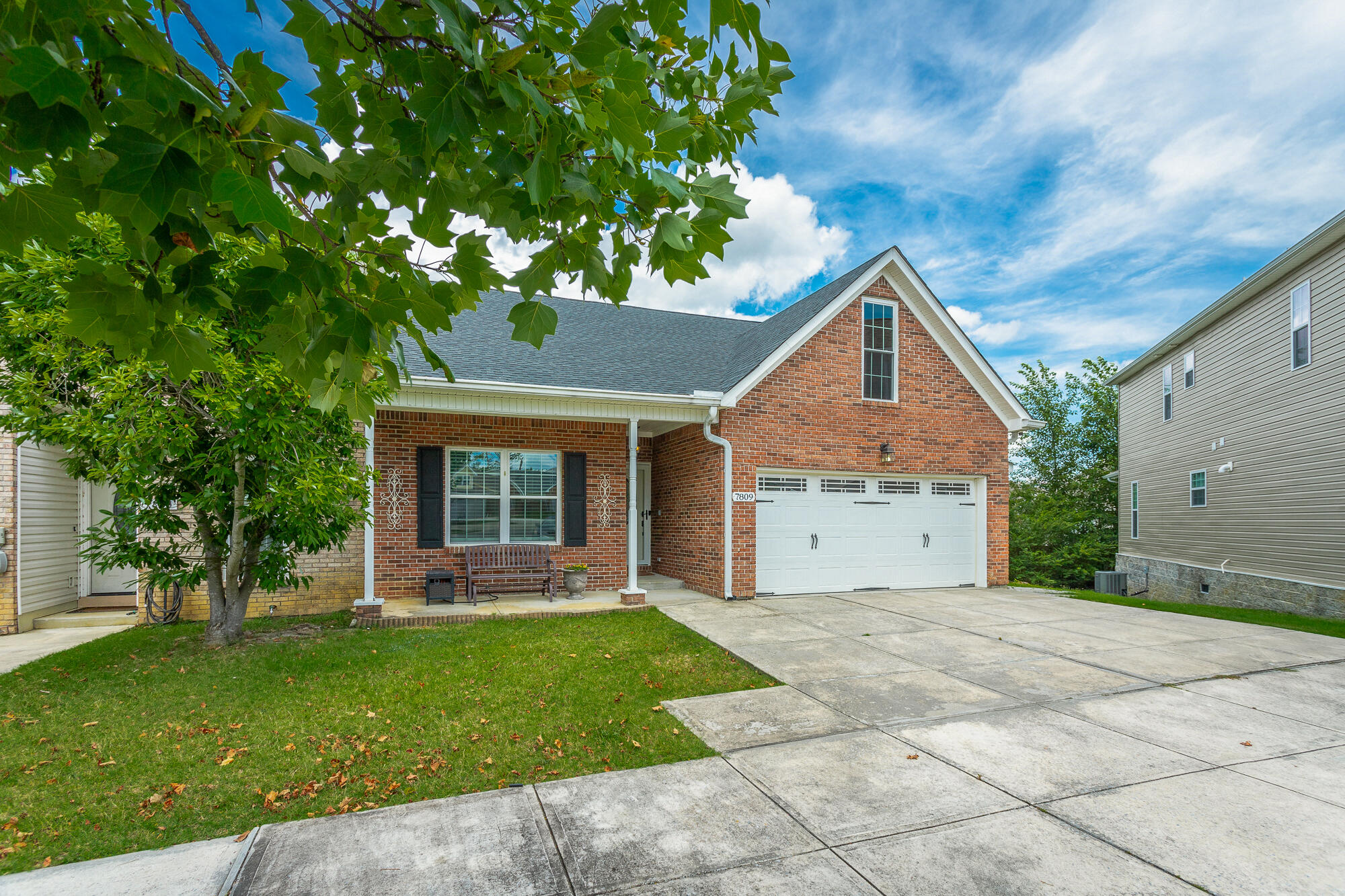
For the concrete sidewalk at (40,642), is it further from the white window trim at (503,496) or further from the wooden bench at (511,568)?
the wooden bench at (511,568)

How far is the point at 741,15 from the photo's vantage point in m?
1.57

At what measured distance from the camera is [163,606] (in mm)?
8547

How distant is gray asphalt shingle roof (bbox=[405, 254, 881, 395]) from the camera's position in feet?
33.3

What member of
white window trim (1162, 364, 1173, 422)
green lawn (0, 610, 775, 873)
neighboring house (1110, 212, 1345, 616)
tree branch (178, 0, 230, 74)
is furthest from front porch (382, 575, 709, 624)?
white window trim (1162, 364, 1173, 422)

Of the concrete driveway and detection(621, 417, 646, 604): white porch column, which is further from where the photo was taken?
detection(621, 417, 646, 604): white porch column

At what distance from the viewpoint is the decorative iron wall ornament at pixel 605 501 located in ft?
37.2

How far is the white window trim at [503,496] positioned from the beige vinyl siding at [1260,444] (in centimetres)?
1396

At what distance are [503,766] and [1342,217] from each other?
15540mm

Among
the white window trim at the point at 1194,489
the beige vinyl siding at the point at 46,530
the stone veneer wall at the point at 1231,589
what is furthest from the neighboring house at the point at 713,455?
the white window trim at the point at 1194,489

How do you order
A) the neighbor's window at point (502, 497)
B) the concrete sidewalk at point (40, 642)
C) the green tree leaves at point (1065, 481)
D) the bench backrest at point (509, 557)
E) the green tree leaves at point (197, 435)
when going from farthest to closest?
the green tree leaves at point (1065, 481) < the neighbor's window at point (502, 497) < the bench backrest at point (509, 557) < the concrete sidewalk at point (40, 642) < the green tree leaves at point (197, 435)

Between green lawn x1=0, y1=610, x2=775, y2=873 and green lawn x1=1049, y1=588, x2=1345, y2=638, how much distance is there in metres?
8.04

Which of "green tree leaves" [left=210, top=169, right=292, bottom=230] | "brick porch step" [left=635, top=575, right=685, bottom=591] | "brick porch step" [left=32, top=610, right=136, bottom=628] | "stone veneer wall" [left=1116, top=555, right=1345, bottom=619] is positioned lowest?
"stone veneer wall" [left=1116, top=555, right=1345, bottom=619]

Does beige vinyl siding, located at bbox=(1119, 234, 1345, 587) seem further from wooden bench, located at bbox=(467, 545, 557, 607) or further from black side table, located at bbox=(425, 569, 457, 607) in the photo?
black side table, located at bbox=(425, 569, 457, 607)

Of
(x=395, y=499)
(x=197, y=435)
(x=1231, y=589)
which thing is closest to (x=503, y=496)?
(x=395, y=499)
